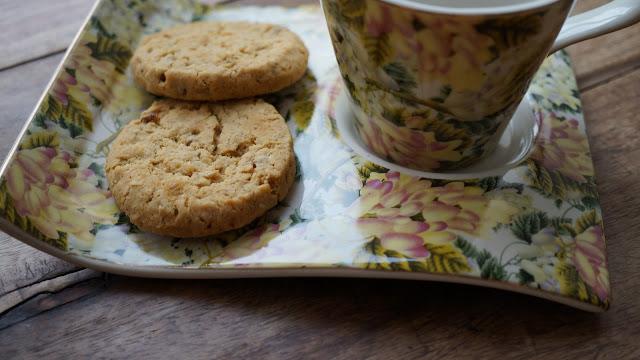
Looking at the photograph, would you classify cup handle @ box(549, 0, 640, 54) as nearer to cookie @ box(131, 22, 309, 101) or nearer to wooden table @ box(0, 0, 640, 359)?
wooden table @ box(0, 0, 640, 359)

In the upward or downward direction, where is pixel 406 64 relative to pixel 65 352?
upward

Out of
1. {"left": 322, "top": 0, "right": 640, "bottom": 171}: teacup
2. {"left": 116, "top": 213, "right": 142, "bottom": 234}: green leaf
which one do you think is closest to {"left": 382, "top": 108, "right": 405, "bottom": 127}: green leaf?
{"left": 322, "top": 0, "right": 640, "bottom": 171}: teacup

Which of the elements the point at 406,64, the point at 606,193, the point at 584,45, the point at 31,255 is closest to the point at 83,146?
the point at 31,255

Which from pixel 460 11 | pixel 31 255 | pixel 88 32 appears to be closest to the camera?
pixel 460 11

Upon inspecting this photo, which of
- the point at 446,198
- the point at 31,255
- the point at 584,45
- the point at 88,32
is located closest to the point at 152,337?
the point at 31,255

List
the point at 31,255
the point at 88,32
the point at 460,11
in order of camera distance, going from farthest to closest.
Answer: the point at 88,32 → the point at 31,255 → the point at 460,11

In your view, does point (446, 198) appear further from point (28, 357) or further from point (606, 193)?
point (28, 357)

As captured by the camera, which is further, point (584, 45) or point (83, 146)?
point (584, 45)

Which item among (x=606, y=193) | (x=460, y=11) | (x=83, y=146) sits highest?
(x=460, y=11)

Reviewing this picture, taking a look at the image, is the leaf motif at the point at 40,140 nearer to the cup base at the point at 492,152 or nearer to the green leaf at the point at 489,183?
the cup base at the point at 492,152
